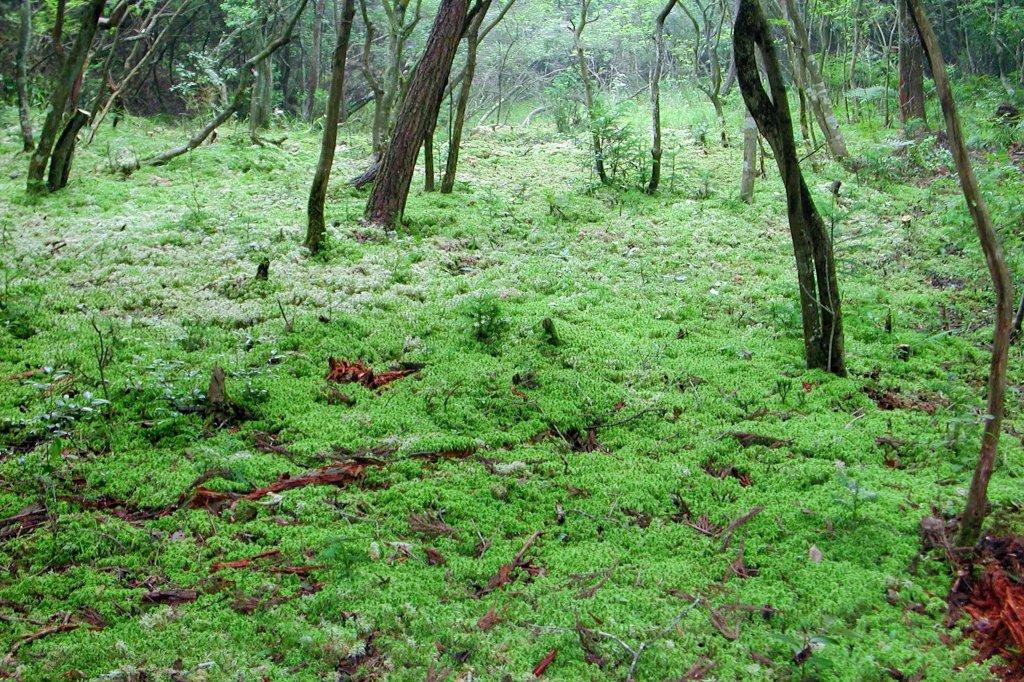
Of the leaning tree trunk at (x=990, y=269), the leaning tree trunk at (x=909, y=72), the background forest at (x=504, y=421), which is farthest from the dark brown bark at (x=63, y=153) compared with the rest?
the leaning tree trunk at (x=909, y=72)

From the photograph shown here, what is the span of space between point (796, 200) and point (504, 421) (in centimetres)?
251

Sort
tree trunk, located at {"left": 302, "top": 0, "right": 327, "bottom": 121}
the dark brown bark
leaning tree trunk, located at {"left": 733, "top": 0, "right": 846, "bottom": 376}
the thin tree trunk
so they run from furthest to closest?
tree trunk, located at {"left": 302, "top": 0, "right": 327, "bottom": 121} < the dark brown bark < the thin tree trunk < leaning tree trunk, located at {"left": 733, "top": 0, "right": 846, "bottom": 376}

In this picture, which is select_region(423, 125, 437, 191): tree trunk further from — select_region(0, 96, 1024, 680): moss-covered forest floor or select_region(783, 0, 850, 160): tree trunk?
select_region(783, 0, 850, 160): tree trunk

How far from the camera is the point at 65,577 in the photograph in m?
3.14

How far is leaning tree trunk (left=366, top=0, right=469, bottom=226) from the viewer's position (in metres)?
8.56

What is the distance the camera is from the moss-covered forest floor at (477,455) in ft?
9.59

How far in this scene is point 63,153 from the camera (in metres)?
9.49

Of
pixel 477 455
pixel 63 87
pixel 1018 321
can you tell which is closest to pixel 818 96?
pixel 1018 321

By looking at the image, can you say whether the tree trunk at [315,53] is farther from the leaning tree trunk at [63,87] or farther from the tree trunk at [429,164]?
the leaning tree trunk at [63,87]

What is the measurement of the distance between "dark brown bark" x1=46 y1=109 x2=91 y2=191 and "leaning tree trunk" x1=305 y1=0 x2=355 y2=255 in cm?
381

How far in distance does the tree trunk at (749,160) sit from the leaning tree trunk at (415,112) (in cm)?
397

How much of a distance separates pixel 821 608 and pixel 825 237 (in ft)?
9.37

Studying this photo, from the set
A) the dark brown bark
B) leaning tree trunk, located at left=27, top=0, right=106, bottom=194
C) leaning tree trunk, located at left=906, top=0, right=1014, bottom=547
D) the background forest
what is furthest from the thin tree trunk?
the dark brown bark

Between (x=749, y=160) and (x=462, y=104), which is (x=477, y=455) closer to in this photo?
(x=462, y=104)
